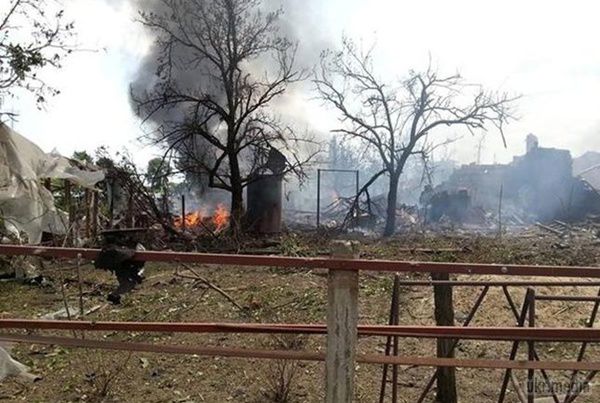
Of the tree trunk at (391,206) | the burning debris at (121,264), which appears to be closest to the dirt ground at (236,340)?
the burning debris at (121,264)

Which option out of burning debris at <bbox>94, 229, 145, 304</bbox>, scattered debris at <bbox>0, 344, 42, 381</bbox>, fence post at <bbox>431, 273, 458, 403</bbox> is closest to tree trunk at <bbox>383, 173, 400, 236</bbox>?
fence post at <bbox>431, 273, 458, 403</bbox>

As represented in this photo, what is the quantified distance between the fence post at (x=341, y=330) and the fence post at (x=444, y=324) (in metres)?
1.94

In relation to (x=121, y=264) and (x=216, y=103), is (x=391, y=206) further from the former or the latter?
(x=121, y=264)

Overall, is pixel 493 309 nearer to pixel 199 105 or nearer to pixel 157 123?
pixel 199 105

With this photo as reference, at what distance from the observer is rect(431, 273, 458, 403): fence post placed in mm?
3768

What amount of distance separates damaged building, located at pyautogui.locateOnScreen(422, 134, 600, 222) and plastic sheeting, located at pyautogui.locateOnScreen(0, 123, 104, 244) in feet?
64.3

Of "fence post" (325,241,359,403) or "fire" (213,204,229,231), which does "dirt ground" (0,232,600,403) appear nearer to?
"fence post" (325,241,359,403)

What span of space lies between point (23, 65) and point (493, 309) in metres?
11.2

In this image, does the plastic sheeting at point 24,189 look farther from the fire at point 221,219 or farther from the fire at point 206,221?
the fire at point 221,219

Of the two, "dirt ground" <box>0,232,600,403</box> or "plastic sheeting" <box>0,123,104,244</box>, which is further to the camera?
"plastic sheeting" <box>0,123,104,244</box>

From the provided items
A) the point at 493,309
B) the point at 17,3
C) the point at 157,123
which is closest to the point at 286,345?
the point at 493,309

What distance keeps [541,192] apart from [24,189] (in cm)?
2615

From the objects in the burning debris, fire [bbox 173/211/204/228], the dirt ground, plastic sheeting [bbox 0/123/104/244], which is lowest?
the dirt ground

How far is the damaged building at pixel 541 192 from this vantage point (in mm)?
24938
